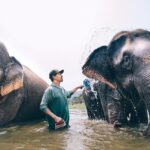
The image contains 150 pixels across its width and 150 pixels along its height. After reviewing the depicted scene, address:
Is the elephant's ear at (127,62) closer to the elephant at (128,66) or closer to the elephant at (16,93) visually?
the elephant at (128,66)

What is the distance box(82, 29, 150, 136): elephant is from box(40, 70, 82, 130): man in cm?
59

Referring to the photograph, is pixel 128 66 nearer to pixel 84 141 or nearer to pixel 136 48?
pixel 136 48

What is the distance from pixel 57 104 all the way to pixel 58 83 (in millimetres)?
407

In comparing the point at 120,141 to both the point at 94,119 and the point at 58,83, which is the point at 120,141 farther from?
the point at 94,119

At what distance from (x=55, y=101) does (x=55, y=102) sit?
0.02m

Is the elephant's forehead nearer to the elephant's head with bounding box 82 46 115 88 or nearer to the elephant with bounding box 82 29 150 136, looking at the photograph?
the elephant with bounding box 82 29 150 136

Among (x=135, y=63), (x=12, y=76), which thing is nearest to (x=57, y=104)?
(x=12, y=76)

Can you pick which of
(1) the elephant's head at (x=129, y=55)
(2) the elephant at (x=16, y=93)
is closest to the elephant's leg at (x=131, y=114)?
(1) the elephant's head at (x=129, y=55)

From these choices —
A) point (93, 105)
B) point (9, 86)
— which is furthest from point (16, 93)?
point (93, 105)

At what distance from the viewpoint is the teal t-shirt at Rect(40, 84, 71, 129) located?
24.1 feet

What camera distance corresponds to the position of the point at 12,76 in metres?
8.31

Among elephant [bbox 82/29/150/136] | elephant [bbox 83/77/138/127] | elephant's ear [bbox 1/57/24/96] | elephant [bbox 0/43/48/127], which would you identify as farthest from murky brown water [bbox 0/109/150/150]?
elephant [bbox 0/43/48/127]

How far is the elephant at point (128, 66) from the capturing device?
19.2 ft

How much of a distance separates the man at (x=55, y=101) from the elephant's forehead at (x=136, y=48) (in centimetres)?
125
